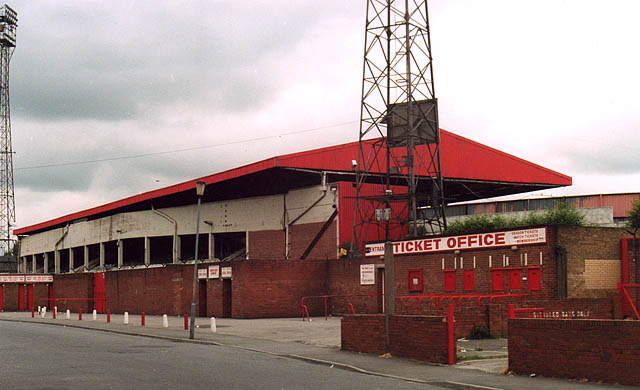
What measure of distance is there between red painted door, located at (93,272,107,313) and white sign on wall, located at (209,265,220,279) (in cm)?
1564

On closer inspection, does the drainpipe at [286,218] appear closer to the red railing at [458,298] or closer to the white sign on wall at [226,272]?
the white sign on wall at [226,272]

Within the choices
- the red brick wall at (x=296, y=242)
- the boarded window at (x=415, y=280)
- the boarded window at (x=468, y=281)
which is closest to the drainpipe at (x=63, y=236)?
the red brick wall at (x=296, y=242)

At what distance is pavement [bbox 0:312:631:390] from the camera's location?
14.2 metres

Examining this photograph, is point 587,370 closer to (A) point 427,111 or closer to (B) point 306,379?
(B) point 306,379

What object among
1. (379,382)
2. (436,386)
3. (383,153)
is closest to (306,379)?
(379,382)

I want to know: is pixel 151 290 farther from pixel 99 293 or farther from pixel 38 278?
pixel 38 278

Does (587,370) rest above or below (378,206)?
below

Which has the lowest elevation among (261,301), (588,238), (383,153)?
(261,301)

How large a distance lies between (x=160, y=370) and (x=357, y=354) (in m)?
6.27

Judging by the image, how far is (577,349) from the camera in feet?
46.3

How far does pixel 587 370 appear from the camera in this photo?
45.4 ft

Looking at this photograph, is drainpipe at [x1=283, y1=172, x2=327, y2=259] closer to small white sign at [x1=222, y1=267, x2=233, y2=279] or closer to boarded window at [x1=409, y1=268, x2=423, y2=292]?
small white sign at [x1=222, y1=267, x2=233, y2=279]

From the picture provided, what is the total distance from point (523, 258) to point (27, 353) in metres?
18.7

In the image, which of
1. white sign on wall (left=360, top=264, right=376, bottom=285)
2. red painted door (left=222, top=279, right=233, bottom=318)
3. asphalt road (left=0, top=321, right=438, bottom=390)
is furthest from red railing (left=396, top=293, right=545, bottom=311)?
red painted door (left=222, top=279, right=233, bottom=318)
